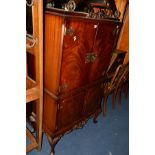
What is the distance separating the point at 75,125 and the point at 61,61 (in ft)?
3.27

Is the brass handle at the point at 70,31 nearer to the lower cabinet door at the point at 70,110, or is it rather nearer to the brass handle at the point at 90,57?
the brass handle at the point at 90,57

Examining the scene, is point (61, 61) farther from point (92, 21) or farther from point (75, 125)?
point (75, 125)

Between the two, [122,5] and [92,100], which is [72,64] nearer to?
[92,100]

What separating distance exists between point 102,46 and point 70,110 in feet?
2.86

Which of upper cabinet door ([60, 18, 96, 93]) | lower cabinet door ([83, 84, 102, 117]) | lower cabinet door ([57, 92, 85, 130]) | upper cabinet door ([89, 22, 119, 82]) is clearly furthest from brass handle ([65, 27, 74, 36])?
lower cabinet door ([83, 84, 102, 117])

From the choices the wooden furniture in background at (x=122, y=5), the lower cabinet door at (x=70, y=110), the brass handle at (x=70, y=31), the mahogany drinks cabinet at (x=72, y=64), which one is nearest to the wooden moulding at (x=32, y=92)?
the mahogany drinks cabinet at (x=72, y=64)

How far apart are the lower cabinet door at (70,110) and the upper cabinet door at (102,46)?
1.04 ft

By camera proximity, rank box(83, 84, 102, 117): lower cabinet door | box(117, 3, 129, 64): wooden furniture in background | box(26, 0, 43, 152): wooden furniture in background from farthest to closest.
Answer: box(117, 3, 129, 64): wooden furniture in background, box(83, 84, 102, 117): lower cabinet door, box(26, 0, 43, 152): wooden furniture in background

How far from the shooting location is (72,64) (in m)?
1.88

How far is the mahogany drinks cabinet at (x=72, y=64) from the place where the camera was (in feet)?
5.46

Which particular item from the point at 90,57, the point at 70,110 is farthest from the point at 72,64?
the point at 70,110

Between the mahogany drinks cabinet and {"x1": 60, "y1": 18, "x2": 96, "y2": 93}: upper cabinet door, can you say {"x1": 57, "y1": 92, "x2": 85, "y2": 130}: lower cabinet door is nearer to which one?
the mahogany drinks cabinet

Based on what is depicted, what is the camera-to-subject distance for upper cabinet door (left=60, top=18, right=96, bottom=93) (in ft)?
5.46
